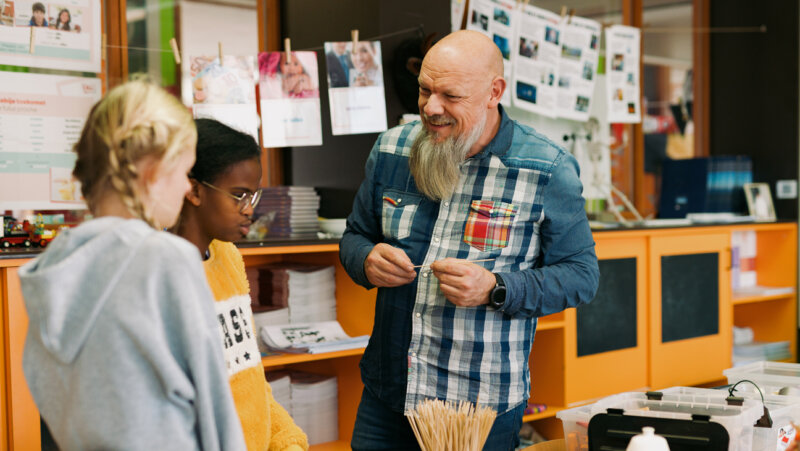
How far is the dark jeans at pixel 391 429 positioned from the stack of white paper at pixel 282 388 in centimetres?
111

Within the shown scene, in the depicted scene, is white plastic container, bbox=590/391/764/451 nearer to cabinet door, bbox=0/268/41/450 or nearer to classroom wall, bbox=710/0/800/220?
cabinet door, bbox=0/268/41/450

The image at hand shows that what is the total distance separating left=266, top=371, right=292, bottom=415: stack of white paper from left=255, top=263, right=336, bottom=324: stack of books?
25cm

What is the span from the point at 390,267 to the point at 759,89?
4.11 m

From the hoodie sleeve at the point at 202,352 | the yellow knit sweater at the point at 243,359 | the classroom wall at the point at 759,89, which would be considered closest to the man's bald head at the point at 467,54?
the yellow knit sweater at the point at 243,359

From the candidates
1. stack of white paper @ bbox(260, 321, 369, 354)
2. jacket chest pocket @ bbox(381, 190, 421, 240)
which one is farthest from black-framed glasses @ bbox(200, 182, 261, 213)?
stack of white paper @ bbox(260, 321, 369, 354)

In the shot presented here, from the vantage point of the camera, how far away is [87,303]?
0.97m

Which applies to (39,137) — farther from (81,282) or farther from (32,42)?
(81,282)

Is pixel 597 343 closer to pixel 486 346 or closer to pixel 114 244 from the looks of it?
pixel 486 346

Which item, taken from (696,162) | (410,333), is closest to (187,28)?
(410,333)

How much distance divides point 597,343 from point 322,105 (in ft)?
5.59

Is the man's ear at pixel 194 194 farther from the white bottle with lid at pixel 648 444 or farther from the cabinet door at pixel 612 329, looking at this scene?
the cabinet door at pixel 612 329

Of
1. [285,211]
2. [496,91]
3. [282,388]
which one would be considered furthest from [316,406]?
[496,91]

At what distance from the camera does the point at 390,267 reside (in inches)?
73.0

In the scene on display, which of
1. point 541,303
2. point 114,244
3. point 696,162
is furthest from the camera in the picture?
point 696,162
